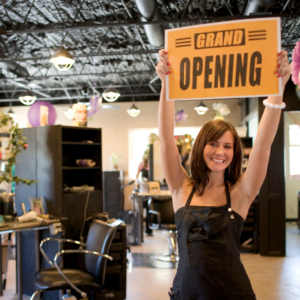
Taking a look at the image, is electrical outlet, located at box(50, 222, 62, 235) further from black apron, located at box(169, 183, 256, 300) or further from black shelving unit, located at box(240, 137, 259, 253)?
black shelving unit, located at box(240, 137, 259, 253)

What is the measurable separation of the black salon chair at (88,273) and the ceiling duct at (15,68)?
22.9 feet

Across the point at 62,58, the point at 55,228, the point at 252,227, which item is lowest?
the point at 252,227

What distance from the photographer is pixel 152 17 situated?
5938mm

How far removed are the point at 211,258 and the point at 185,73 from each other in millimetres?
667

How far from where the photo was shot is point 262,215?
614 centimetres

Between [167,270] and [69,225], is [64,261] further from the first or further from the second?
[167,270]

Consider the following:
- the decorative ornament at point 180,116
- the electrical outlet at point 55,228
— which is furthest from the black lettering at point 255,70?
the decorative ornament at point 180,116

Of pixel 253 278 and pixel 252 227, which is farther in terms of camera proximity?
pixel 252 227

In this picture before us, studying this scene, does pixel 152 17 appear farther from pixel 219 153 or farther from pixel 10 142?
pixel 219 153

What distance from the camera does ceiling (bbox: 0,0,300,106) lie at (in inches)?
241


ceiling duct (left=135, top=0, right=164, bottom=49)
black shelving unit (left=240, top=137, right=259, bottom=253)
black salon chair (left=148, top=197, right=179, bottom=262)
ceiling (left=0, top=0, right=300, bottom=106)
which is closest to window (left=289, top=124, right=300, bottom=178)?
ceiling (left=0, top=0, right=300, bottom=106)

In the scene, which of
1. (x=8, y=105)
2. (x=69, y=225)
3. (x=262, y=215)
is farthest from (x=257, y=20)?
(x=8, y=105)

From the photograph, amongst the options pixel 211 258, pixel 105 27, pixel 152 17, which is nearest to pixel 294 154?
pixel 152 17

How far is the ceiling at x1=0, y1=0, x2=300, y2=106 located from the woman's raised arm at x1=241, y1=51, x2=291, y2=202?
3.52 metres
